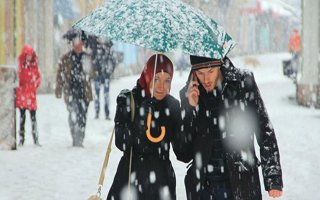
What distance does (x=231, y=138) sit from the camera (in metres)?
3.64

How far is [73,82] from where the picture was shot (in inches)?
397

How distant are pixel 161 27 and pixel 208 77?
0.42 metres

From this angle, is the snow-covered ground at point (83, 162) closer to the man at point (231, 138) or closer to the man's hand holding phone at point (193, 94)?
the man at point (231, 138)

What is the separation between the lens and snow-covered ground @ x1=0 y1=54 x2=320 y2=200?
714 cm

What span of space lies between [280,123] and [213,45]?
10.3 meters

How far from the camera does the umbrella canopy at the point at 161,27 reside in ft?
12.2

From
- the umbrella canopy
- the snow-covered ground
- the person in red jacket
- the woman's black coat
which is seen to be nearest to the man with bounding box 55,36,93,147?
the snow-covered ground

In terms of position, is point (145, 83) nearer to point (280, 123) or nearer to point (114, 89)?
point (280, 123)

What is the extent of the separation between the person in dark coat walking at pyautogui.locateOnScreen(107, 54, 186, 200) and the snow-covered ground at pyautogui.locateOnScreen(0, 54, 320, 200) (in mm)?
2822

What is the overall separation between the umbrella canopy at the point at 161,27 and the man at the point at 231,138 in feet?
0.51

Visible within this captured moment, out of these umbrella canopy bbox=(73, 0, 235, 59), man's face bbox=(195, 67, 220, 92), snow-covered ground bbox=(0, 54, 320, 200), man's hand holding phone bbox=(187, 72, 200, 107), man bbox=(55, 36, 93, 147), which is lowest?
snow-covered ground bbox=(0, 54, 320, 200)

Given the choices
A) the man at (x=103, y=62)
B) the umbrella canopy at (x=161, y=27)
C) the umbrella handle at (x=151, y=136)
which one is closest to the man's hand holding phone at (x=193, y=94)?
the umbrella canopy at (x=161, y=27)

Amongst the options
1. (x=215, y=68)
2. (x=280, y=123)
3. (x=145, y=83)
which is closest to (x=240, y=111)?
(x=215, y=68)

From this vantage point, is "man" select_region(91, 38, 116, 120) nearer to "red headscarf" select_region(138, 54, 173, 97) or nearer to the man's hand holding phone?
"red headscarf" select_region(138, 54, 173, 97)
